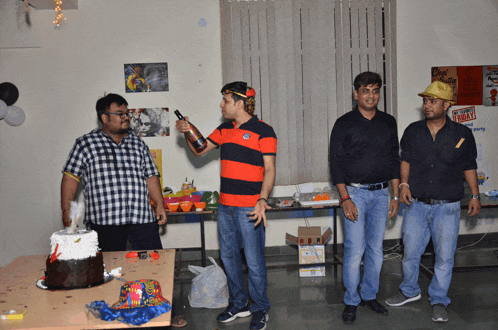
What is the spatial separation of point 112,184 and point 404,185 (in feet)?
7.12

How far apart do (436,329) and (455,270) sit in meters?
1.06

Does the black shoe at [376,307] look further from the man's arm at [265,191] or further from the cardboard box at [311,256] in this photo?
the man's arm at [265,191]

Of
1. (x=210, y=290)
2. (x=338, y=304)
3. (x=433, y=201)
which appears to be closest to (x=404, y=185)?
(x=433, y=201)

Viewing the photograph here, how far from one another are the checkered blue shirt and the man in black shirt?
142 cm

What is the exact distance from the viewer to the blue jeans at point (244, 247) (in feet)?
9.83

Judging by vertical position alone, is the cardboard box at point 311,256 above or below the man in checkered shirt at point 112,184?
below

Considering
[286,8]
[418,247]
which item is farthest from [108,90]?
[418,247]

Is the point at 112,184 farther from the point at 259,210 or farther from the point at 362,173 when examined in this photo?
the point at 362,173

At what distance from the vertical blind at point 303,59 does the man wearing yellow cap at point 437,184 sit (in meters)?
1.48

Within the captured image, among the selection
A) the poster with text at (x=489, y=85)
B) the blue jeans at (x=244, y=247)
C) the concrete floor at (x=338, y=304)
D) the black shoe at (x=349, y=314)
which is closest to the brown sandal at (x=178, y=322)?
the concrete floor at (x=338, y=304)

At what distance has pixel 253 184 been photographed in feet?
9.77

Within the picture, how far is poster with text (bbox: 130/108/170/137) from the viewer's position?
4.55 metres

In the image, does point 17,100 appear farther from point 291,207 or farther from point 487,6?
point 487,6

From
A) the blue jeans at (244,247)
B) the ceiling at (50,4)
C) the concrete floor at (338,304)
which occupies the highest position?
the ceiling at (50,4)
